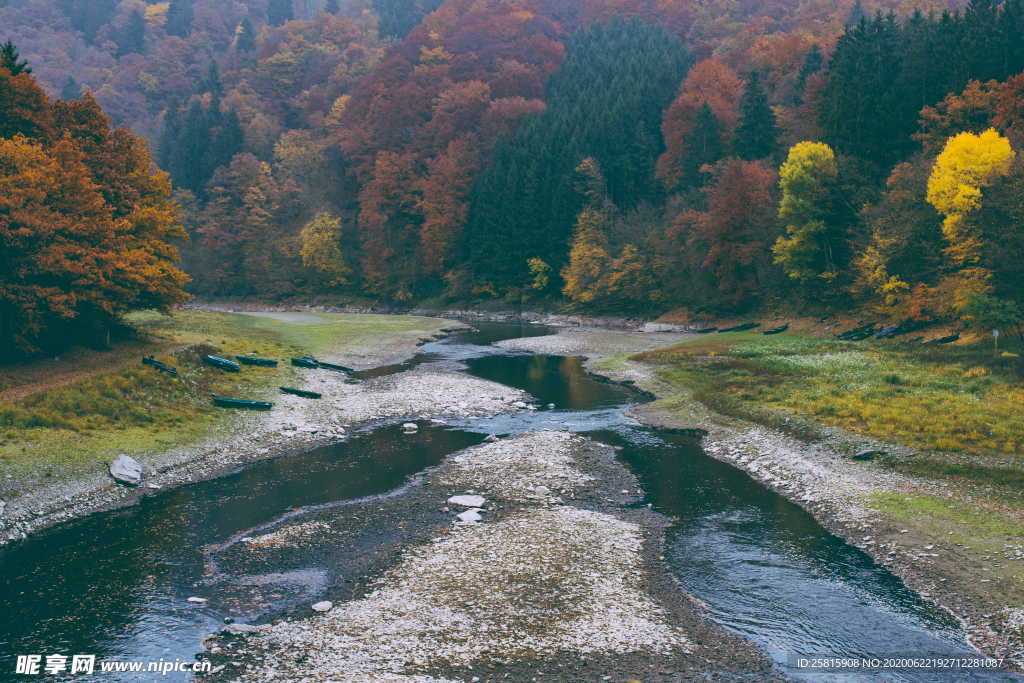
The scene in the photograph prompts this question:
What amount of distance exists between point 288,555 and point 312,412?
17.4m

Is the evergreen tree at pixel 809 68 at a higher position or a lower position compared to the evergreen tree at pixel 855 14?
lower

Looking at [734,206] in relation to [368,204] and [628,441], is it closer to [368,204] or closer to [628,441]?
[628,441]

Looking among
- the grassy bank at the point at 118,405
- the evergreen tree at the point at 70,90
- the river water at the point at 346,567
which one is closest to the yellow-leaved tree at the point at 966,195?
the river water at the point at 346,567

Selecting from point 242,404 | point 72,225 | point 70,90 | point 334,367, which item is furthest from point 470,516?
point 70,90

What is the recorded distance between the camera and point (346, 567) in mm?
17375

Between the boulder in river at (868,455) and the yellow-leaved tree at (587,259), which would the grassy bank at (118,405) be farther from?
the yellow-leaved tree at (587,259)

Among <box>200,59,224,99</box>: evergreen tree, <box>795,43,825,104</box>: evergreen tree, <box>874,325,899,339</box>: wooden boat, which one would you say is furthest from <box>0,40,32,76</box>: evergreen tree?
<box>200,59,224,99</box>: evergreen tree

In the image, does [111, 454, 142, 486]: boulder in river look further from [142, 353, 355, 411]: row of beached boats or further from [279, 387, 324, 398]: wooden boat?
[279, 387, 324, 398]: wooden boat

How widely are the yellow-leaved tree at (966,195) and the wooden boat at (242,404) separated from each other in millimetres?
42654

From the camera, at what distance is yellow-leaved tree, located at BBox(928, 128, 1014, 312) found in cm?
4534

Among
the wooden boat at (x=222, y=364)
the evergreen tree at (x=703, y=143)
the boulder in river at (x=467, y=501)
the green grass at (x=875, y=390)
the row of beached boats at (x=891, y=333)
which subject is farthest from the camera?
the evergreen tree at (x=703, y=143)

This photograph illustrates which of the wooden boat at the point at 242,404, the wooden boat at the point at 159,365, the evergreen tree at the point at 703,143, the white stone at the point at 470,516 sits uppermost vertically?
the evergreen tree at the point at 703,143

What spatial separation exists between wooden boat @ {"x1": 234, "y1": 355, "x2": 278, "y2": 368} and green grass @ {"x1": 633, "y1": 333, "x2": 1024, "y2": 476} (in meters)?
25.3

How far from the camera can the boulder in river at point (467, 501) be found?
21.8 m
